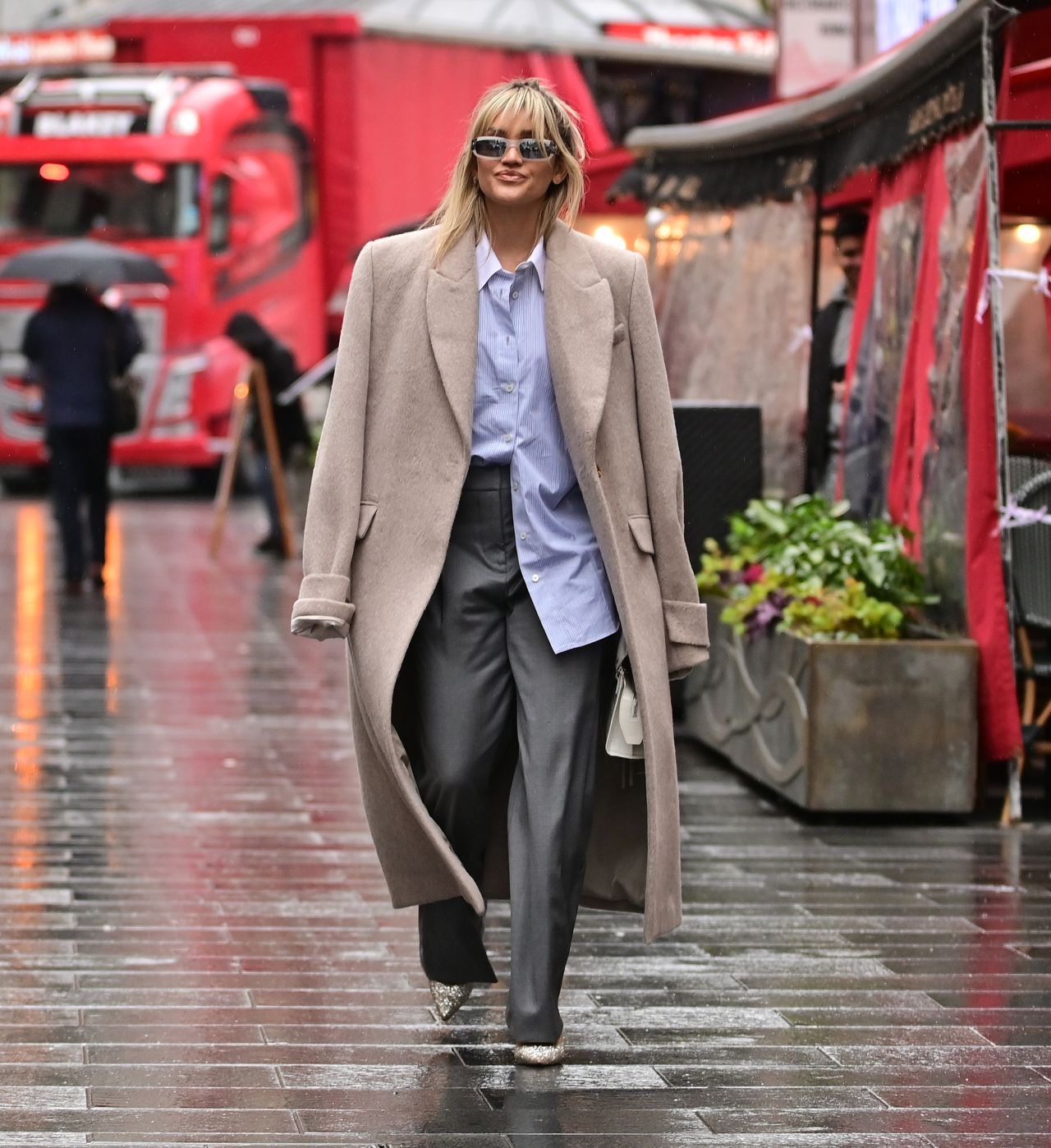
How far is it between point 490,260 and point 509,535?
554 mm

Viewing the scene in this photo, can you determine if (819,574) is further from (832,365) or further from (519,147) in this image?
(519,147)

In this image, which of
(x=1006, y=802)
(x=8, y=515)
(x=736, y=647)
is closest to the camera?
(x=1006, y=802)

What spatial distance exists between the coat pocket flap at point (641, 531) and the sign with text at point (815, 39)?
984 centimetres

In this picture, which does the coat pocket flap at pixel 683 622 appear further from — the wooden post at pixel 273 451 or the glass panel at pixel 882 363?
the wooden post at pixel 273 451

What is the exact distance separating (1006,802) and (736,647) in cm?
121

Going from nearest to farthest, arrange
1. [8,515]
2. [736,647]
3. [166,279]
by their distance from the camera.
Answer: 1. [736,647]
2. [166,279]
3. [8,515]

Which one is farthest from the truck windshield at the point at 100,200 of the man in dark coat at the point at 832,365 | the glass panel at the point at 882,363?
the glass panel at the point at 882,363

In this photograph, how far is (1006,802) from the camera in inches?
295

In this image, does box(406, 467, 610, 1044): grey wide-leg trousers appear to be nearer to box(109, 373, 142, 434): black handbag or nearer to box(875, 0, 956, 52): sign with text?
box(875, 0, 956, 52): sign with text

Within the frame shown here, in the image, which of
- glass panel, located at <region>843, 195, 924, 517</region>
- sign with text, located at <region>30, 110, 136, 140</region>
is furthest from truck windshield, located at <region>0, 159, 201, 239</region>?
glass panel, located at <region>843, 195, 924, 517</region>

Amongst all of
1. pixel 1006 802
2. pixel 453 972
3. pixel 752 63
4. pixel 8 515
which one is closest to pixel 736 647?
pixel 1006 802

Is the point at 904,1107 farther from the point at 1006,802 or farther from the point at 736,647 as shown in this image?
the point at 736,647

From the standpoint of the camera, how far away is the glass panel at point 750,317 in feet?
34.4

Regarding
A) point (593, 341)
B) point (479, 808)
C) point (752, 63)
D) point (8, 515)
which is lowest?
point (8, 515)
